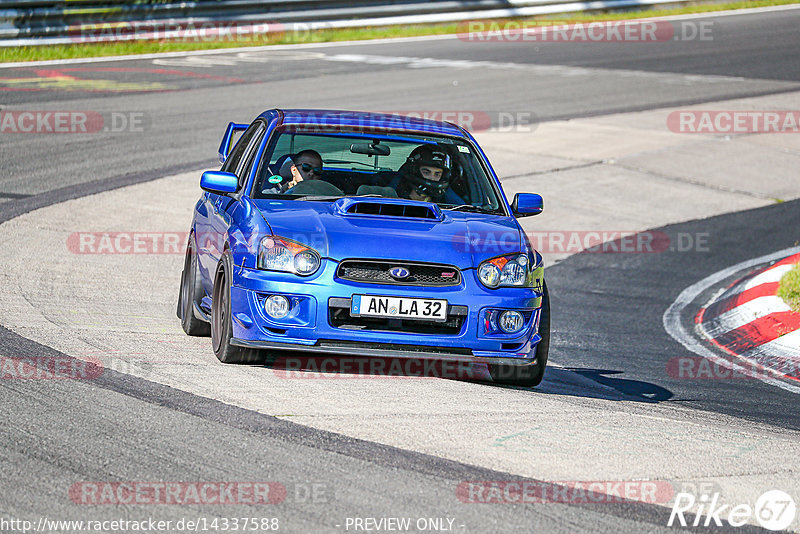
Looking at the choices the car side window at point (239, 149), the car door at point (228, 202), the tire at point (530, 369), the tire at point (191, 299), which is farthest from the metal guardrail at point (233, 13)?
the tire at point (530, 369)

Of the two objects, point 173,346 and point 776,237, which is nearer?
point 173,346

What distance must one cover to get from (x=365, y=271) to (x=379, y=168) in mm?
1609

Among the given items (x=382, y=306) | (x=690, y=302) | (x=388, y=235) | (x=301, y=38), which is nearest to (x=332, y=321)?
(x=382, y=306)

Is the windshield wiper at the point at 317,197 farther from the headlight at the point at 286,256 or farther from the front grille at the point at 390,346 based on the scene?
the front grille at the point at 390,346

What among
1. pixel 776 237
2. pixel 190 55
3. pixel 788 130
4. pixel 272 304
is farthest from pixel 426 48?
pixel 272 304

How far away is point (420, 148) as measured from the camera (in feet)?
27.2

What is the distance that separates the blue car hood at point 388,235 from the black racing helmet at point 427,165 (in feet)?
2.17

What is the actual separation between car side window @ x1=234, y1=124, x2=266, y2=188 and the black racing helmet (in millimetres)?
1016

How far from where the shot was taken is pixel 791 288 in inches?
Answer: 418

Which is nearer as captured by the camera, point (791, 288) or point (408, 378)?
point (408, 378)

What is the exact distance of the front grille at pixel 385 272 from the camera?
6809mm

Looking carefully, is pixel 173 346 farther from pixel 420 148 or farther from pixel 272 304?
pixel 420 148

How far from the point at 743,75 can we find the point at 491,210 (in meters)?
19.2

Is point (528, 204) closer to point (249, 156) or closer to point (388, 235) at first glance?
point (388, 235)
